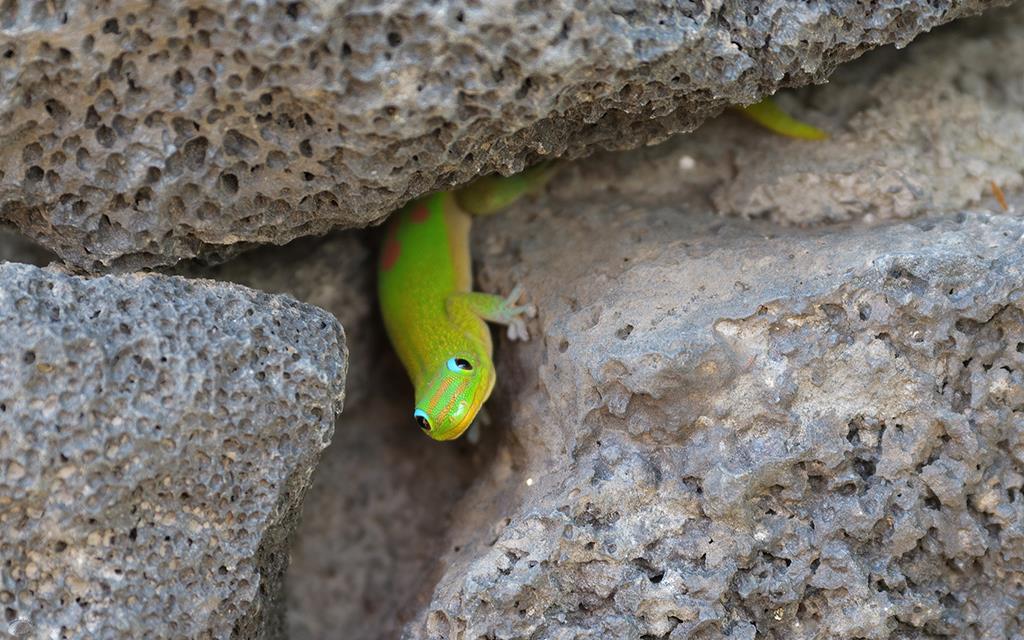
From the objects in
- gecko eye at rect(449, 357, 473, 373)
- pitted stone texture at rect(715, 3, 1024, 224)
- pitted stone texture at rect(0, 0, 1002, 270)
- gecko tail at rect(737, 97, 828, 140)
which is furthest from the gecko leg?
gecko tail at rect(737, 97, 828, 140)

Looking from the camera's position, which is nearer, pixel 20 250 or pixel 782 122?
pixel 782 122

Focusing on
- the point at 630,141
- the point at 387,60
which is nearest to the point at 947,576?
the point at 630,141

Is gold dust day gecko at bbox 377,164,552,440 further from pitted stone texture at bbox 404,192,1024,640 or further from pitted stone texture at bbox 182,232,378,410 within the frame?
pitted stone texture at bbox 404,192,1024,640

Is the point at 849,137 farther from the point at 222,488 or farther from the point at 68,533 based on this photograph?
the point at 68,533

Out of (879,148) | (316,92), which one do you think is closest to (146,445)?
(316,92)

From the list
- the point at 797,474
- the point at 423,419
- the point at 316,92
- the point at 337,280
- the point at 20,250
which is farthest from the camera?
the point at 337,280

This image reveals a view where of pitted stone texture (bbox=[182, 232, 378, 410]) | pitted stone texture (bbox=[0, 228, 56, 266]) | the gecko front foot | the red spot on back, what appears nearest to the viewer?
the gecko front foot

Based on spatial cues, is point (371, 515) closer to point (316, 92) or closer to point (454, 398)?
point (454, 398)
